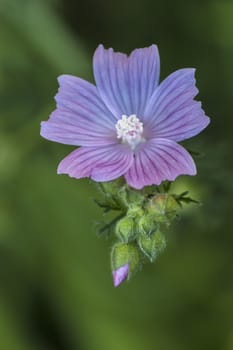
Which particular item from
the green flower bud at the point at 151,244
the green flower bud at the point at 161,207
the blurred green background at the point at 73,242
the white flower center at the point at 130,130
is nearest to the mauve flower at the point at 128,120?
the white flower center at the point at 130,130

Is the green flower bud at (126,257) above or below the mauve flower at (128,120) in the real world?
below

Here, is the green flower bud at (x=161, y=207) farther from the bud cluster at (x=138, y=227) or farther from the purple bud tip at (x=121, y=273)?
the purple bud tip at (x=121, y=273)

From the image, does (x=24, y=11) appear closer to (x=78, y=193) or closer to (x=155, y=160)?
(x=78, y=193)

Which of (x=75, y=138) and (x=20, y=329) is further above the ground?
(x=75, y=138)

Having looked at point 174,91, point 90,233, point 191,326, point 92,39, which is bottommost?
point 191,326

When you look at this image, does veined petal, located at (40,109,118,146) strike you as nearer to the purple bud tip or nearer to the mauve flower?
the mauve flower

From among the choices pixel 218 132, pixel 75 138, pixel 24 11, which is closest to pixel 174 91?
pixel 75 138

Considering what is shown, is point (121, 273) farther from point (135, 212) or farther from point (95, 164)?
point (95, 164)

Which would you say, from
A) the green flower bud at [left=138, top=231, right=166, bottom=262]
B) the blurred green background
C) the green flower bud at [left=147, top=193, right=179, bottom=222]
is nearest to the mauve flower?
the green flower bud at [left=147, top=193, right=179, bottom=222]
